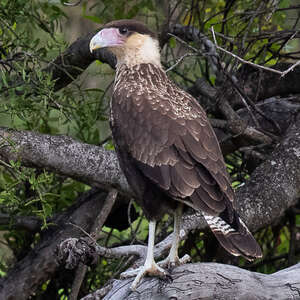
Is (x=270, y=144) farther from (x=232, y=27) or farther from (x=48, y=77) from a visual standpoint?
(x=48, y=77)

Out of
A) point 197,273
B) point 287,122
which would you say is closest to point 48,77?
point 197,273

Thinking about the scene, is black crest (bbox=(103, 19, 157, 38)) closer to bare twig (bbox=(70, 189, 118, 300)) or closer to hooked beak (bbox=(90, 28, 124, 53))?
hooked beak (bbox=(90, 28, 124, 53))

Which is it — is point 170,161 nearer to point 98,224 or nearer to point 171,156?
point 171,156

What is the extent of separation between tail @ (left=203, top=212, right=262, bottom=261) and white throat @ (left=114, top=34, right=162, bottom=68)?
41.5 inches

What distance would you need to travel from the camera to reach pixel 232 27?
5.20 meters

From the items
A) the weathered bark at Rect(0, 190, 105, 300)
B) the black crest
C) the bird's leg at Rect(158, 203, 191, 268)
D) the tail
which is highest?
the black crest

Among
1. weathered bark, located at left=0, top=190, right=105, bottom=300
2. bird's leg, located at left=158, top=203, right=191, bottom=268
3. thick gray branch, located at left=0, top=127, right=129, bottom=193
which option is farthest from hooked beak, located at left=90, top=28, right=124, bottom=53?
weathered bark, located at left=0, top=190, right=105, bottom=300

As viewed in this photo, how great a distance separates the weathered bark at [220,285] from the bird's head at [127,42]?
1.22m

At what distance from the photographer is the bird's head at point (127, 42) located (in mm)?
3939

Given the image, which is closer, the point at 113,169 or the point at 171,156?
the point at 171,156

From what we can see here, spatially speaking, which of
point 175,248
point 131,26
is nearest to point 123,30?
point 131,26

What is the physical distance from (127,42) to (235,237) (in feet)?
4.29

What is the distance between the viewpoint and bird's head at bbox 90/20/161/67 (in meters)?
3.94

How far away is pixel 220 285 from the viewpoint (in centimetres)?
322
